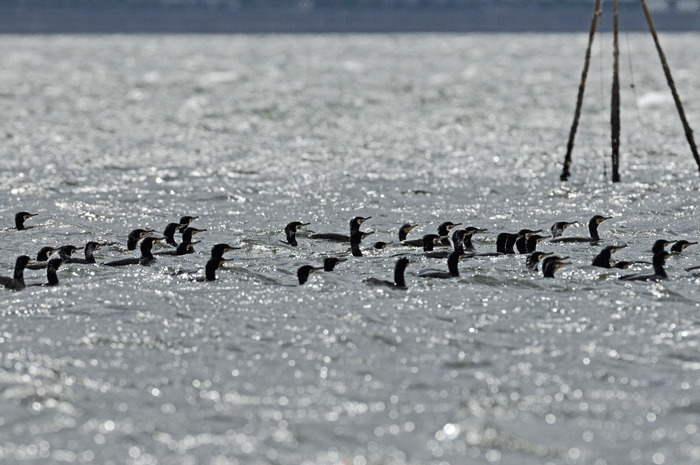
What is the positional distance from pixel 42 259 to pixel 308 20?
450 ft

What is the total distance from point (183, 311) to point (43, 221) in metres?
7.05

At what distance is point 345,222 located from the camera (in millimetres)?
A: 17234

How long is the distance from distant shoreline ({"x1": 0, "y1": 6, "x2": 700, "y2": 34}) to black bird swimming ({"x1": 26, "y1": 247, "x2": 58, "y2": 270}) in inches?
5278

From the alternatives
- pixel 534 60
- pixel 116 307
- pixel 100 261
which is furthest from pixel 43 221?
pixel 534 60

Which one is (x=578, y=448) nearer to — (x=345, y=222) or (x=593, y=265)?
(x=593, y=265)

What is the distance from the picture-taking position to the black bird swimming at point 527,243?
13727 millimetres

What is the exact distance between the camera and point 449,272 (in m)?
12.6

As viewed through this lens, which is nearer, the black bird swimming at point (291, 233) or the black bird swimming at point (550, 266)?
the black bird swimming at point (550, 266)

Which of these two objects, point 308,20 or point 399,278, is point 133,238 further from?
point 308,20

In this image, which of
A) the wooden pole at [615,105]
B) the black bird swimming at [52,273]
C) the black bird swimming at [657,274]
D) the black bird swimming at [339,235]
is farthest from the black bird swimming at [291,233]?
the wooden pole at [615,105]

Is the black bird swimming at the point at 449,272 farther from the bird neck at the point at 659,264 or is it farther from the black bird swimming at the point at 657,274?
the bird neck at the point at 659,264

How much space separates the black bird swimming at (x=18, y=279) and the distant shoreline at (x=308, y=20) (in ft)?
445

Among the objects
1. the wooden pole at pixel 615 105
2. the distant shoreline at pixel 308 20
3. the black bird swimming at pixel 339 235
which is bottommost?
the black bird swimming at pixel 339 235

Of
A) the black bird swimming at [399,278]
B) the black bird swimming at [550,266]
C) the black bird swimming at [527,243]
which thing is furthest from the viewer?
the black bird swimming at [527,243]
